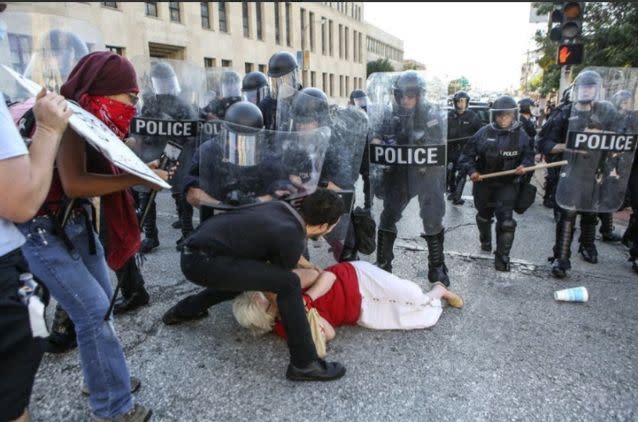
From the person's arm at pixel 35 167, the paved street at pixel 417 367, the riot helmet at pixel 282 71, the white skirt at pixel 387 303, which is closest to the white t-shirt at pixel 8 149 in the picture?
the person's arm at pixel 35 167

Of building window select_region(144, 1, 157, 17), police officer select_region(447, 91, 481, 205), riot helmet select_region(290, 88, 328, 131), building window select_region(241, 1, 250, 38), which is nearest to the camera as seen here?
riot helmet select_region(290, 88, 328, 131)

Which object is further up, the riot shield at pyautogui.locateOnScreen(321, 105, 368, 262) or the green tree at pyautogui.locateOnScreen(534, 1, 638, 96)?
the green tree at pyautogui.locateOnScreen(534, 1, 638, 96)

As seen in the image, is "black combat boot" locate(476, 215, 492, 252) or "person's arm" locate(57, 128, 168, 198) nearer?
"person's arm" locate(57, 128, 168, 198)

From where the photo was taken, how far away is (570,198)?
4195 mm

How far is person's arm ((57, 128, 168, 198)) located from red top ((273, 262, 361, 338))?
1.51 meters

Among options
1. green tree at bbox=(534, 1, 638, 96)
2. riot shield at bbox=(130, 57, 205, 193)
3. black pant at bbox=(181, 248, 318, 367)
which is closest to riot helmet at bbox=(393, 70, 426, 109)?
black pant at bbox=(181, 248, 318, 367)

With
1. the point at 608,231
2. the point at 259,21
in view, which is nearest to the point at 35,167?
the point at 608,231

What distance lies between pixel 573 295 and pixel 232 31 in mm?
26958

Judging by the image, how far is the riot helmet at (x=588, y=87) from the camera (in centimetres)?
390

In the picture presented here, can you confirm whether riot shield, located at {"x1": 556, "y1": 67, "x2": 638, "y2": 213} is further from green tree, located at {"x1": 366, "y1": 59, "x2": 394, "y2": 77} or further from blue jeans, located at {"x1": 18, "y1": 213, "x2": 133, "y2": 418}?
green tree, located at {"x1": 366, "y1": 59, "x2": 394, "y2": 77}

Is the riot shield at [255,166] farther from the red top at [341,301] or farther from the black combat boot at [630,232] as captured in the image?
the black combat boot at [630,232]

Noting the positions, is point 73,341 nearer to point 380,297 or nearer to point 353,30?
point 380,297

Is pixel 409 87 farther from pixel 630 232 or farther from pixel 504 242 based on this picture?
pixel 630 232

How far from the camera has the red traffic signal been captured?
6840mm
